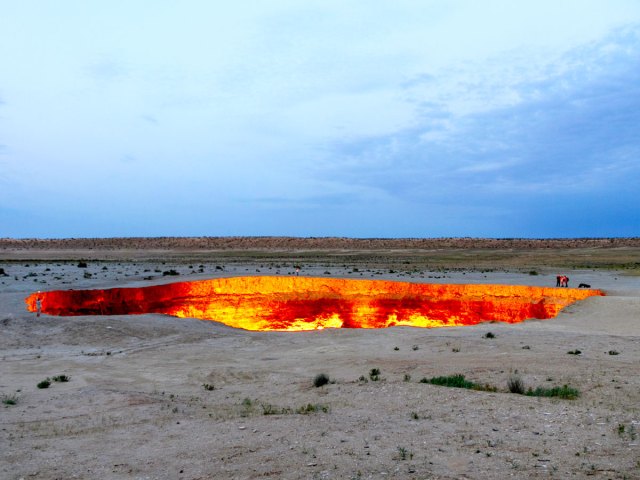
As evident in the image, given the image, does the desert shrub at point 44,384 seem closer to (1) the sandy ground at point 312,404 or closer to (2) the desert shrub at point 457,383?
(1) the sandy ground at point 312,404

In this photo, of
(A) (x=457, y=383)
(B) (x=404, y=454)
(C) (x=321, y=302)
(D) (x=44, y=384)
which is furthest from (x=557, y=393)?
(C) (x=321, y=302)

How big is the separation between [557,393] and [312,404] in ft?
15.4

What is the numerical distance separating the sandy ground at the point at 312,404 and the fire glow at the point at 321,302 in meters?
8.08

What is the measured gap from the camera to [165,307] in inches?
1223

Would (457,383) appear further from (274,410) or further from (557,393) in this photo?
(274,410)

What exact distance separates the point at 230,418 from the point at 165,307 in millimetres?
22225

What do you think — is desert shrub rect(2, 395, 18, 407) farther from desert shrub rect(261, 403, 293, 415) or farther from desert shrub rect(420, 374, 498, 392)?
desert shrub rect(420, 374, 498, 392)

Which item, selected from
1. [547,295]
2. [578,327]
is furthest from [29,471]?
[547,295]

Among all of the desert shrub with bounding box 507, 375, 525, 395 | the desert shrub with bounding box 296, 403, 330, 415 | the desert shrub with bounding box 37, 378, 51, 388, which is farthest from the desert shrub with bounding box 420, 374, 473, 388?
the desert shrub with bounding box 37, 378, 51, 388

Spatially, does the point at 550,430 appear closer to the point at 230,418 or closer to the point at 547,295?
the point at 230,418

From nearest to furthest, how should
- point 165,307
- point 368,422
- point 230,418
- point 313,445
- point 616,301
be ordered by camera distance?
point 313,445 < point 368,422 < point 230,418 < point 616,301 < point 165,307

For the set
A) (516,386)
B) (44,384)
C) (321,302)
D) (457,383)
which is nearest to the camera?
(516,386)

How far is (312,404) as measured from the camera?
1096cm

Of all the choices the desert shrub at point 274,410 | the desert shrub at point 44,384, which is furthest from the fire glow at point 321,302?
the desert shrub at point 274,410
